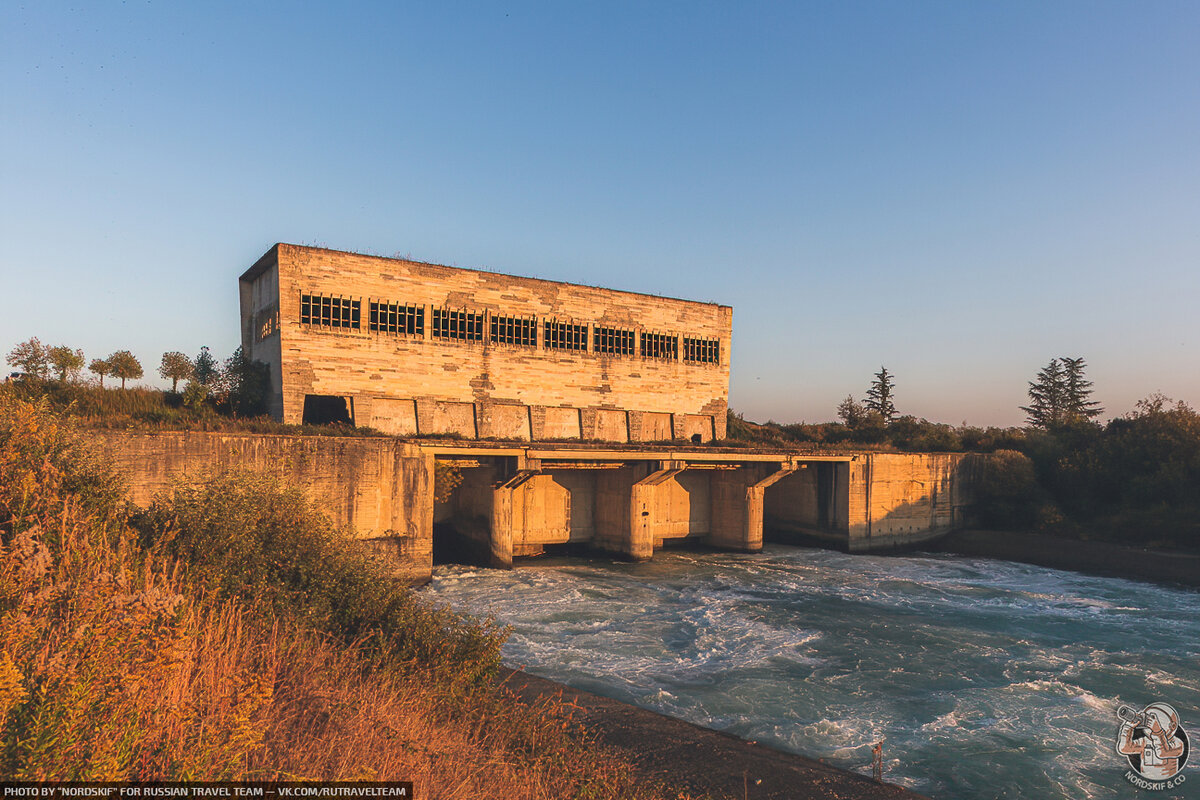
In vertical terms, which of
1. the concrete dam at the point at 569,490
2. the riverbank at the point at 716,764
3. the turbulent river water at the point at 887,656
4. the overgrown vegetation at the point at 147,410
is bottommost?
the turbulent river water at the point at 887,656

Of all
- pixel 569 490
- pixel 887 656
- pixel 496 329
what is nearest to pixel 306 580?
pixel 887 656

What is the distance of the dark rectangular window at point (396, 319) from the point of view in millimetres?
32312

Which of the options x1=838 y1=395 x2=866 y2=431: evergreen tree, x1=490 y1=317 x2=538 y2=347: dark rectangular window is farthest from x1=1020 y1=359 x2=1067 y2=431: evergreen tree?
x1=490 y1=317 x2=538 y2=347: dark rectangular window

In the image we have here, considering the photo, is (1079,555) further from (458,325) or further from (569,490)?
(458,325)

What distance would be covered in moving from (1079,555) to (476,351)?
35065mm

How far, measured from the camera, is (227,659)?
711 centimetres

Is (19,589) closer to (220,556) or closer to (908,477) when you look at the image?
(220,556)

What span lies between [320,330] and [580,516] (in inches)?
672

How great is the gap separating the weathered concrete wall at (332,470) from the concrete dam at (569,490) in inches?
1.6

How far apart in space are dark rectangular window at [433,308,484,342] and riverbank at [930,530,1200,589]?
31816 mm

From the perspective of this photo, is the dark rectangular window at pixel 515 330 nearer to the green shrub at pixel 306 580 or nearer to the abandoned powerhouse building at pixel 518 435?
the abandoned powerhouse building at pixel 518 435

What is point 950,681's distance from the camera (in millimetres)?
17812

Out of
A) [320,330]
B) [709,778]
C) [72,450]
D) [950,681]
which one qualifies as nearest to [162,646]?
[709,778]

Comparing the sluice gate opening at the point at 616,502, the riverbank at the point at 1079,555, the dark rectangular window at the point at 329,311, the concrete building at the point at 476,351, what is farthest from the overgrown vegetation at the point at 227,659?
the riverbank at the point at 1079,555
